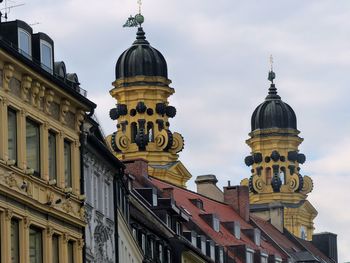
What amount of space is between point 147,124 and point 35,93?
132m

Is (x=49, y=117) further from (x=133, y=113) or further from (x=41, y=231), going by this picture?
(x=133, y=113)

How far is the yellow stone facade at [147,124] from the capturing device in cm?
17475

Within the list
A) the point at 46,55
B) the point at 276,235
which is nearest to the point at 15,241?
the point at 46,55

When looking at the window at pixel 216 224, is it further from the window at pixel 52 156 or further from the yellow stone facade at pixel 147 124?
the yellow stone facade at pixel 147 124

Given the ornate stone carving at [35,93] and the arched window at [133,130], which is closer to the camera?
the ornate stone carving at [35,93]

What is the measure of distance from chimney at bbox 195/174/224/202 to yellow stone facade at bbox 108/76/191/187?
4785 centimetres

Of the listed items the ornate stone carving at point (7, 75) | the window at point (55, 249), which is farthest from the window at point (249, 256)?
the ornate stone carving at point (7, 75)

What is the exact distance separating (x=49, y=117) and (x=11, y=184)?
3995mm

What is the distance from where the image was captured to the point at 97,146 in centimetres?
5538

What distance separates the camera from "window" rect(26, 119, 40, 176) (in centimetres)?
4766

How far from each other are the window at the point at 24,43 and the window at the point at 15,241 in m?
4.74

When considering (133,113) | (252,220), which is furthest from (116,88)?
(252,220)

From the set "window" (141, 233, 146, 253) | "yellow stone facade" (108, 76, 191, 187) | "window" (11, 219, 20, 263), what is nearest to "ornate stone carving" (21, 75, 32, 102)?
"window" (11, 219, 20, 263)

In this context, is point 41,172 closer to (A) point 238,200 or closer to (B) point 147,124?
(A) point 238,200
